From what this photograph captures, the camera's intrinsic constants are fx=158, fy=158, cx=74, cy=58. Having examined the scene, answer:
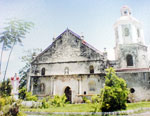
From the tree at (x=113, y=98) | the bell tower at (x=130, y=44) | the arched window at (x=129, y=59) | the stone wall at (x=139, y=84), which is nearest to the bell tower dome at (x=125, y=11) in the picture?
the bell tower at (x=130, y=44)

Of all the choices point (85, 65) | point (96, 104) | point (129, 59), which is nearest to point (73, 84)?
point (85, 65)

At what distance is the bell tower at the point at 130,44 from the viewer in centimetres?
2733

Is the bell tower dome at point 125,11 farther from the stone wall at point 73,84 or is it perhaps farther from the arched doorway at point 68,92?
the arched doorway at point 68,92

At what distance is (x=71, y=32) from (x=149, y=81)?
14357 mm

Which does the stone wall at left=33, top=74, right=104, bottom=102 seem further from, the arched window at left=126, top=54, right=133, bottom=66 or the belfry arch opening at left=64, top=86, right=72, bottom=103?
the arched window at left=126, top=54, right=133, bottom=66

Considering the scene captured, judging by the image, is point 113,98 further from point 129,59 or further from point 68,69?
point 129,59

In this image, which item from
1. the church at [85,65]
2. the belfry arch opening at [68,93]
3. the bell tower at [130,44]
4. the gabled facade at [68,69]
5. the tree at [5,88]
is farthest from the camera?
the bell tower at [130,44]

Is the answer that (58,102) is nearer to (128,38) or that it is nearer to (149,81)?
(149,81)

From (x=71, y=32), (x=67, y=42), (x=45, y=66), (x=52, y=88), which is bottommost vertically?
(x=52, y=88)

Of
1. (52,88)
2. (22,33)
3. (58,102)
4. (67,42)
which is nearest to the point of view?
(22,33)

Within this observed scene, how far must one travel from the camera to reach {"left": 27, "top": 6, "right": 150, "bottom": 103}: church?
2338 cm

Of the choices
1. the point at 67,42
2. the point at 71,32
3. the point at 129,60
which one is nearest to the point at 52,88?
the point at 67,42

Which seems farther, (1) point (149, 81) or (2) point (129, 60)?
(2) point (129, 60)

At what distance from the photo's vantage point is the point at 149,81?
22.7 m
